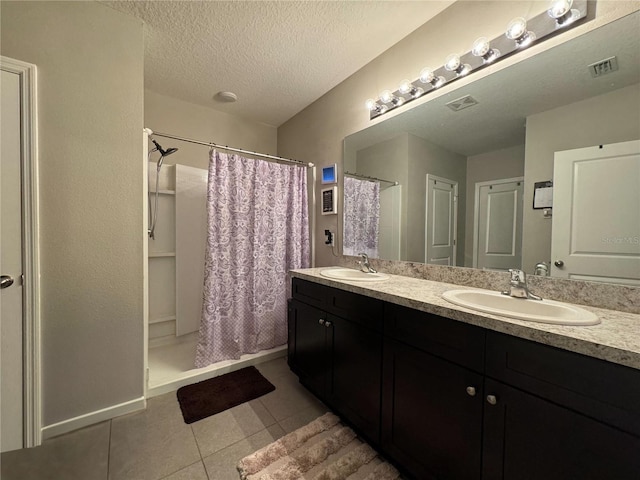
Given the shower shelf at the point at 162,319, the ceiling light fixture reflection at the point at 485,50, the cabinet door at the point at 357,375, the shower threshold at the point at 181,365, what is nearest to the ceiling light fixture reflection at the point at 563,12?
the ceiling light fixture reflection at the point at 485,50

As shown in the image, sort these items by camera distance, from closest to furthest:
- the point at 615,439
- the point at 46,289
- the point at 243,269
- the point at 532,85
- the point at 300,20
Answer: the point at 615,439 → the point at 532,85 → the point at 46,289 → the point at 300,20 → the point at 243,269

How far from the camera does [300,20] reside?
1603 mm

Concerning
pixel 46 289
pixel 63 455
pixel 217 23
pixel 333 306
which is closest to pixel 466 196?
pixel 333 306

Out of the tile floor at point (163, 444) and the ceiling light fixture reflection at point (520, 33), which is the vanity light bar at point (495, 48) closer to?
the ceiling light fixture reflection at point (520, 33)

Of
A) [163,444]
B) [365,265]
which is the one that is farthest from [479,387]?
[163,444]

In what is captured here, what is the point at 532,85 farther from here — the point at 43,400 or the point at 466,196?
the point at 43,400

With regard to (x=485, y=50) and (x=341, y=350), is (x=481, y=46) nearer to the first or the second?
(x=485, y=50)

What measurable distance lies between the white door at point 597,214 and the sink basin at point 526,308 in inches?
8.3

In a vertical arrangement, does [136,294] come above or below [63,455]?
above

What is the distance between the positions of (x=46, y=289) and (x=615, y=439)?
7.77 ft

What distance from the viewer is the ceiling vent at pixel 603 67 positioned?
103 centimetres

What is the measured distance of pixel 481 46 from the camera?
1.32 meters

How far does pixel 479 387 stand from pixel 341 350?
734 millimetres

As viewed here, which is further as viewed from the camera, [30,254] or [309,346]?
[309,346]
